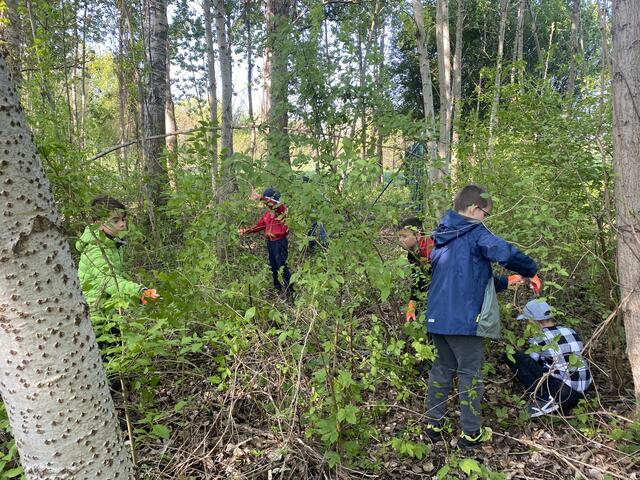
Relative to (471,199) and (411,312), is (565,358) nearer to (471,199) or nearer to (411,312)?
(411,312)

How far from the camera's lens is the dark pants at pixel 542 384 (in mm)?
2883

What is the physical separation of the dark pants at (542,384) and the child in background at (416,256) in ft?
2.61

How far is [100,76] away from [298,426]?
23.0 m

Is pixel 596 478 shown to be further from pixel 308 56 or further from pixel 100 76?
pixel 100 76

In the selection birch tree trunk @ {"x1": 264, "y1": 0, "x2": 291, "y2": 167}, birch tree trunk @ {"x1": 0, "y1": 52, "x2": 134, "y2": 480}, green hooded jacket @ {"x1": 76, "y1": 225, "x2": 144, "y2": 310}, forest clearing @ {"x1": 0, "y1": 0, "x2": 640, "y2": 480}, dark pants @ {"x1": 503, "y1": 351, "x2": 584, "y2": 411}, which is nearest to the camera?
birch tree trunk @ {"x1": 0, "y1": 52, "x2": 134, "y2": 480}

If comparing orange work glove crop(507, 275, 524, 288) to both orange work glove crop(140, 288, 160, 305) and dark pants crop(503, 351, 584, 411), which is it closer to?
dark pants crop(503, 351, 584, 411)

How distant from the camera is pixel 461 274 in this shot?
2.60 metres

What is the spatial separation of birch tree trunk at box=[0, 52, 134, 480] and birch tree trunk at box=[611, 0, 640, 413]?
9.02ft

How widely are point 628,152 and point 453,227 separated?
104 centimetres

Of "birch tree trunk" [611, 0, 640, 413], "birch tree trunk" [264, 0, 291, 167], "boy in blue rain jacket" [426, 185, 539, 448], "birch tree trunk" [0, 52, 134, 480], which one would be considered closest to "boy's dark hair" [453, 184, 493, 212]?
"boy in blue rain jacket" [426, 185, 539, 448]

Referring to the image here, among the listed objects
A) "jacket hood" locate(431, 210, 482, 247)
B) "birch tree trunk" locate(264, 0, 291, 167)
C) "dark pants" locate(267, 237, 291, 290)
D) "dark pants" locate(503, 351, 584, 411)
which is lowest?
"dark pants" locate(503, 351, 584, 411)

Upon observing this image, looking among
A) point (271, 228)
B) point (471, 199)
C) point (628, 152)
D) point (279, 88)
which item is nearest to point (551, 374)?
point (471, 199)

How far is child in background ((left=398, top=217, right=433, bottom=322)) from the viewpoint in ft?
10.1

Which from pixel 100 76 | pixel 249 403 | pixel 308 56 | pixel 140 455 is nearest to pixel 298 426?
pixel 249 403
